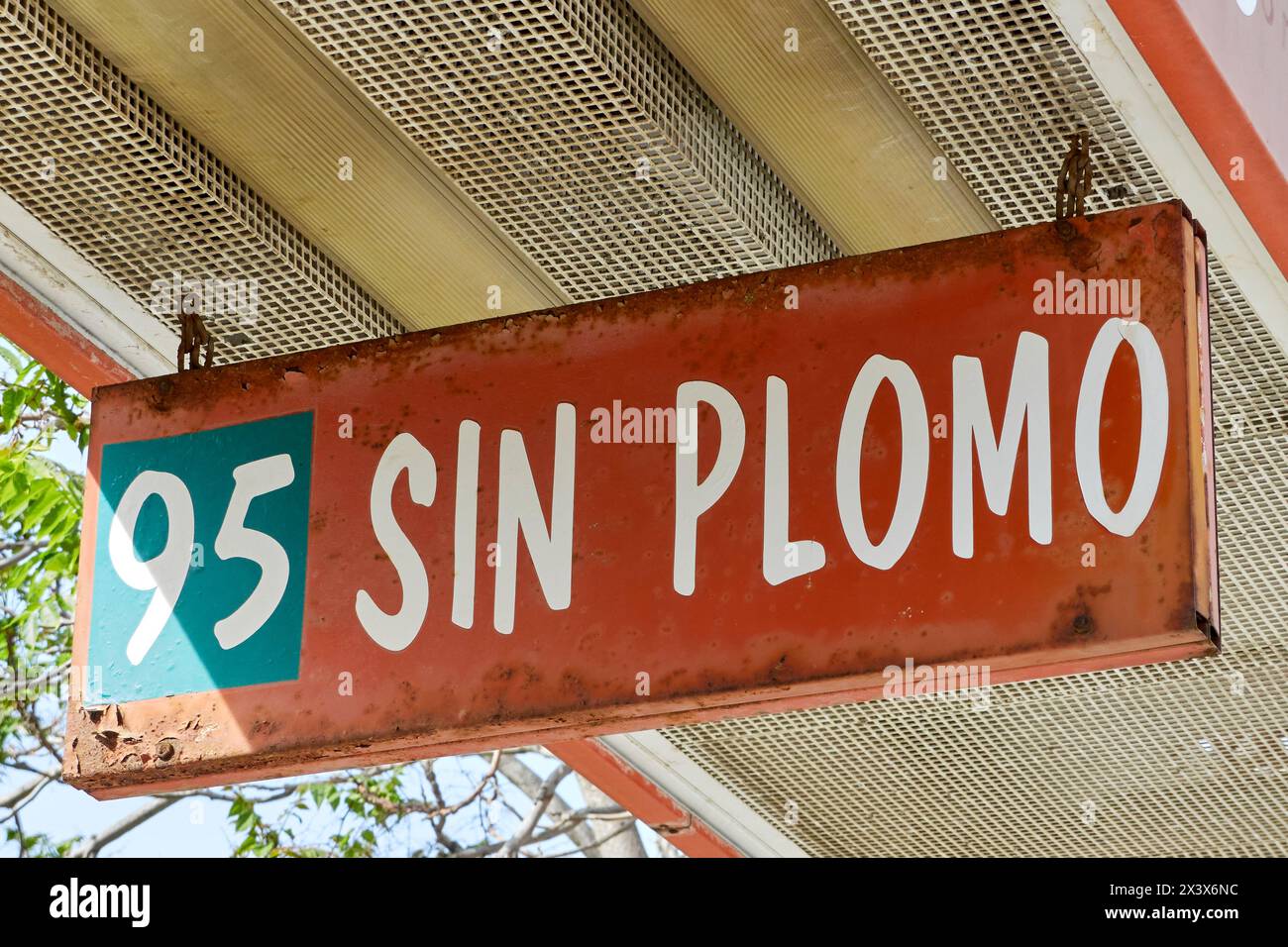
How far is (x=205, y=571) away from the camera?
2848 mm

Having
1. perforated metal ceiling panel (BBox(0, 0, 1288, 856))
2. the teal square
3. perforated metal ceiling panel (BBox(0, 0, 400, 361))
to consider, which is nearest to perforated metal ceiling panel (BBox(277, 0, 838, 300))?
perforated metal ceiling panel (BBox(0, 0, 1288, 856))

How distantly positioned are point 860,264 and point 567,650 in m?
0.66

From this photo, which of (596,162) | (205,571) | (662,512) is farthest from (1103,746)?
(205,571)

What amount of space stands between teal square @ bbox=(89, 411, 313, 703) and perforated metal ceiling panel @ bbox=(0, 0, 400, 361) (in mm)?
592

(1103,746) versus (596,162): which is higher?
(596,162)

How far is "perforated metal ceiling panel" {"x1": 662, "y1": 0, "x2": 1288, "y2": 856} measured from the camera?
3.87 metres

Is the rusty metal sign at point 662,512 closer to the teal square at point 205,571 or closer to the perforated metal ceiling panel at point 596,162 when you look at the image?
the teal square at point 205,571

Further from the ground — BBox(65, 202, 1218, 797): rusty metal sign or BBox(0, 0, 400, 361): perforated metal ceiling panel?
BBox(0, 0, 400, 361): perforated metal ceiling panel

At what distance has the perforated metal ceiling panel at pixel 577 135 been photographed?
3066 mm

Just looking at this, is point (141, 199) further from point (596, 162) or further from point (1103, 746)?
point (1103, 746)

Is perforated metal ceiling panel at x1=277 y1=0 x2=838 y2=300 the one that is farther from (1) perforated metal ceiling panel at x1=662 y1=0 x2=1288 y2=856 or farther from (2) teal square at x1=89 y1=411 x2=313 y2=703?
(2) teal square at x1=89 y1=411 x2=313 y2=703

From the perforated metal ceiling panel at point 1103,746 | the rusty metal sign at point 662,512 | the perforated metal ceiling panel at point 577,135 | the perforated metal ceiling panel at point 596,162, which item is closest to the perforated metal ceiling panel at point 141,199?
the perforated metal ceiling panel at point 596,162

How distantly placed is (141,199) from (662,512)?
1292 millimetres

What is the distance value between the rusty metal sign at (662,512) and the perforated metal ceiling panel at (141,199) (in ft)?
1.66
